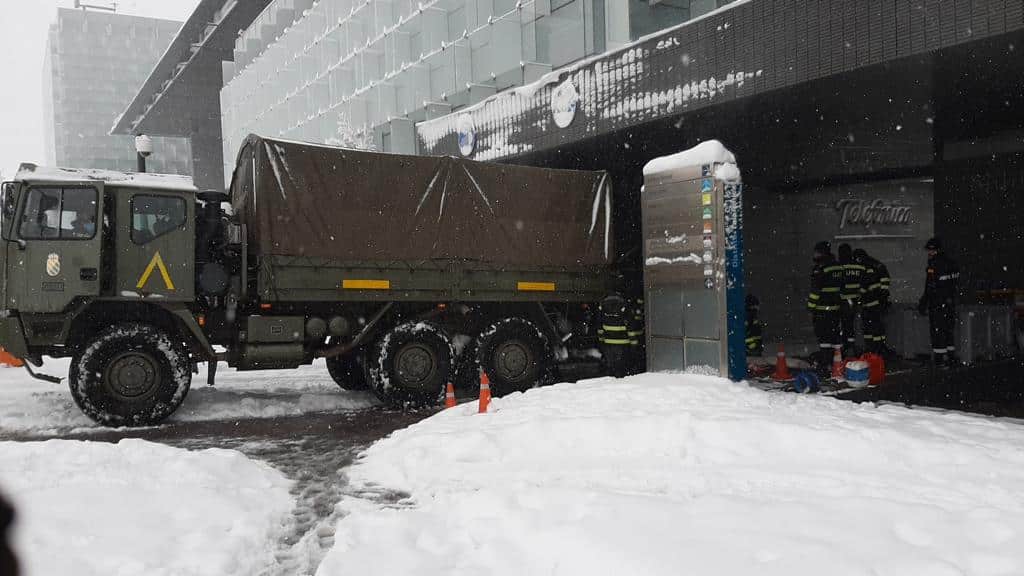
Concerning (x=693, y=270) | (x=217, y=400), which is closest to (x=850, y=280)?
(x=693, y=270)

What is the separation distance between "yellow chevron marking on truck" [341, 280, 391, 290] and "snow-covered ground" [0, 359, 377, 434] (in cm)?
174

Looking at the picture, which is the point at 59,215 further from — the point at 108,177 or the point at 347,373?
the point at 347,373

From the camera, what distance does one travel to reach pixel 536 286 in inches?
444

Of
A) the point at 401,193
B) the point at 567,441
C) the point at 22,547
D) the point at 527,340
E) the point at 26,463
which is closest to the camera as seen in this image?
the point at 22,547

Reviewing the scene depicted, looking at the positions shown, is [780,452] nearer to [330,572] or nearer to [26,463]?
[330,572]

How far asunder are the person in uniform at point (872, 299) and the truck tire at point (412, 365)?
657cm

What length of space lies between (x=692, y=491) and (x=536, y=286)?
6.05 metres

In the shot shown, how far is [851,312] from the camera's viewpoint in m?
12.3

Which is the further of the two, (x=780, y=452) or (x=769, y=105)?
(x=769, y=105)

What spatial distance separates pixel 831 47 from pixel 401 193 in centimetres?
561

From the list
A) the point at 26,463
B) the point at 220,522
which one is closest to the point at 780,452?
the point at 220,522

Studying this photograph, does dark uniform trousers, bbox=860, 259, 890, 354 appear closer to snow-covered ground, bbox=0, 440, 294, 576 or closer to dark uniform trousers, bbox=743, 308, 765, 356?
dark uniform trousers, bbox=743, 308, 765, 356

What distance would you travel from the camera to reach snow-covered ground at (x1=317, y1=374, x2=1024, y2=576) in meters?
4.16

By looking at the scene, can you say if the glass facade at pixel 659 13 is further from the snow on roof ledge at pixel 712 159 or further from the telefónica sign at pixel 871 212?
the telefónica sign at pixel 871 212
